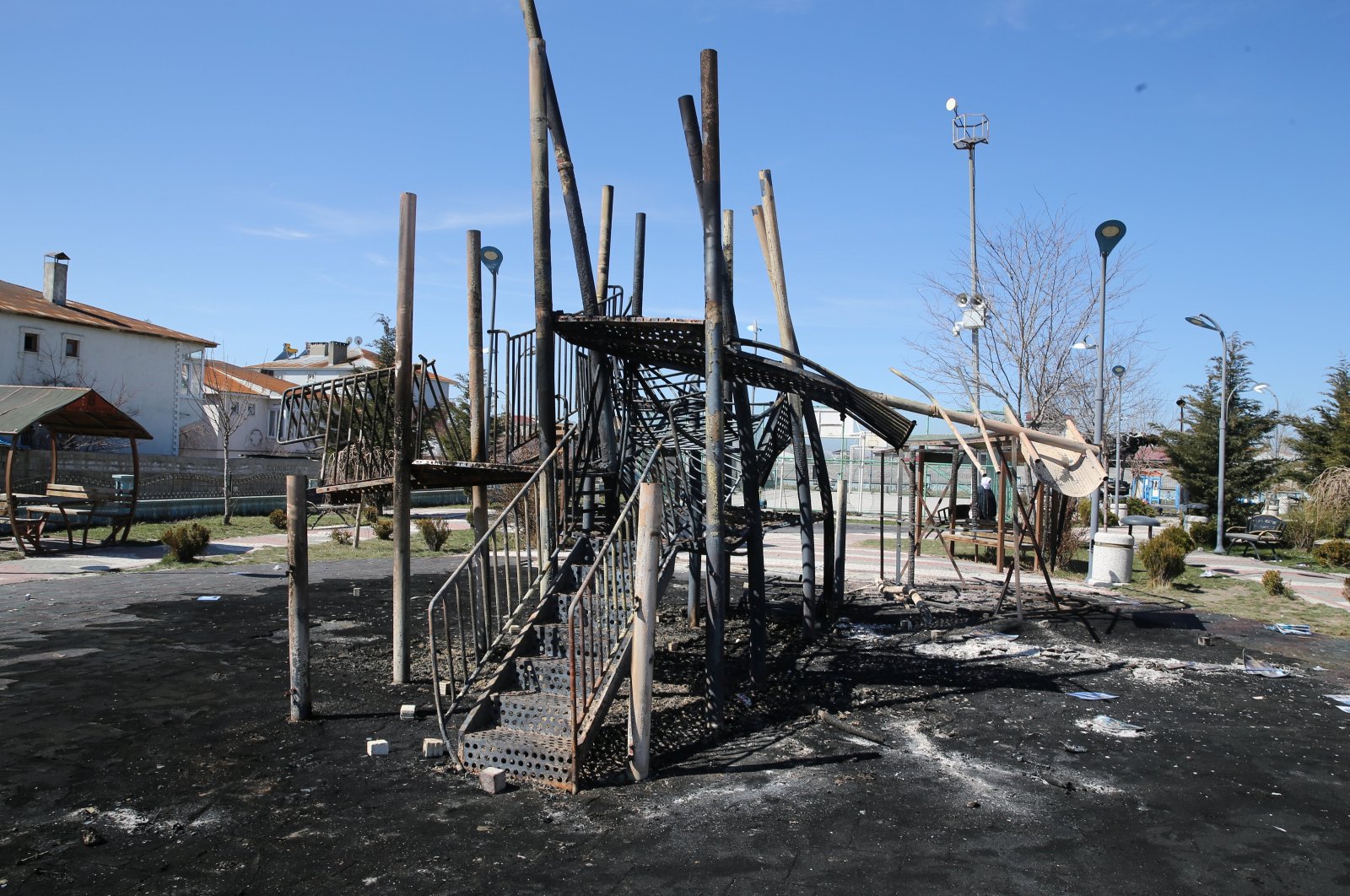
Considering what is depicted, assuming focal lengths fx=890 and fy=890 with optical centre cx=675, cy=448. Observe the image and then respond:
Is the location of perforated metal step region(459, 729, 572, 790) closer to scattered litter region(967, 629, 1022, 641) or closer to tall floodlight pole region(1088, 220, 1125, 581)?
scattered litter region(967, 629, 1022, 641)

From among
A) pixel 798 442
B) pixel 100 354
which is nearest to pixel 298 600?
pixel 798 442

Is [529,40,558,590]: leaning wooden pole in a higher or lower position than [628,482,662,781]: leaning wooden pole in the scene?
higher

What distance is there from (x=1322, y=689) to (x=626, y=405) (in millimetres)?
7535

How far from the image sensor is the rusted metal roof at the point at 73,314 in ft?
118

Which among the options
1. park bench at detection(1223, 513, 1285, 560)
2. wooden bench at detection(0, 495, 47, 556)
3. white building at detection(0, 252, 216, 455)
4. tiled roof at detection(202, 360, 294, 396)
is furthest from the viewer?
tiled roof at detection(202, 360, 294, 396)

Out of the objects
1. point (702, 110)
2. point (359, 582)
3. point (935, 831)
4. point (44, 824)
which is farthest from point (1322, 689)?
point (359, 582)

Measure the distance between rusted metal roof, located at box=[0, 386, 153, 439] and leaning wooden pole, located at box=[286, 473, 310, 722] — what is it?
517 inches

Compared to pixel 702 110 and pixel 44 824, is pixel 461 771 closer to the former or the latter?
pixel 44 824

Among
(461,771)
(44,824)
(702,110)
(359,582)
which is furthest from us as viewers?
(359,582)

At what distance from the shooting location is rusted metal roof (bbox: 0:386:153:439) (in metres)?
17.7

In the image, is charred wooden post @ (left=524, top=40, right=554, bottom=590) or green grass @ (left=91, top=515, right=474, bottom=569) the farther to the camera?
green grass @ (left=91, top=515, right=474, bottom=569)

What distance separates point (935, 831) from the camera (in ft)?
17.3

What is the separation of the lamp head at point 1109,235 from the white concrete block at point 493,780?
14.1 meters

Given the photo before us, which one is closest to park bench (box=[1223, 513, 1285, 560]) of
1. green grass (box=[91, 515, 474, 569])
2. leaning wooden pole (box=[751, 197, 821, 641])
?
leaning wooden pole (box=[751, 197, 821, 641])
